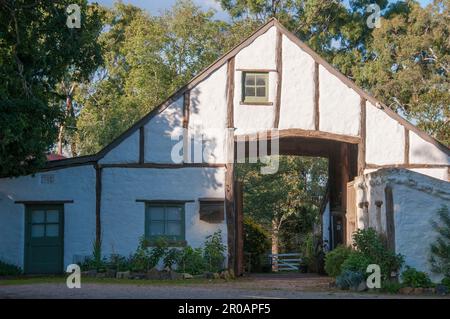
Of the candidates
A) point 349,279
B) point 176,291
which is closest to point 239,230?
point 349,279

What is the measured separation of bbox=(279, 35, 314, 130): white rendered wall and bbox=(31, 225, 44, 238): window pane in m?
7.26

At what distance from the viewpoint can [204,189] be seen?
20078 mm

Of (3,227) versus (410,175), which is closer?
(410,175)

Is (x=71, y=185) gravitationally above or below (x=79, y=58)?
below

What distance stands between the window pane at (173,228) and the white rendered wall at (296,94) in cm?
401

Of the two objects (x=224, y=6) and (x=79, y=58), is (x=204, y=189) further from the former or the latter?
(x=224, y=6)

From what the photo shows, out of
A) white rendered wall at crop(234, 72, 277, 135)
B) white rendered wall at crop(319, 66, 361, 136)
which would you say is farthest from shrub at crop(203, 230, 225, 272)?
white rendered wall at crop(319, 66, 361, 136)

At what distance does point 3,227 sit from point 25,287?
5.51 m

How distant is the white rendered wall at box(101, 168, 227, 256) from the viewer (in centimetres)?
1988

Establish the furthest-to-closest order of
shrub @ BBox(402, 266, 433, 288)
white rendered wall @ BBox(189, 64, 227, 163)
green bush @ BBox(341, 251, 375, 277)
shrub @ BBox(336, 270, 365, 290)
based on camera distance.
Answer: white rendered wall @ BBox(189, 64, 227, 163) → green bush @ BBox(341, 251, 375, 277) → shrub @ BBox(336, 270, 365, 290) → shrub @ BBox(402, 266, 433, 288)

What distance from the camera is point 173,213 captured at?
20.1m

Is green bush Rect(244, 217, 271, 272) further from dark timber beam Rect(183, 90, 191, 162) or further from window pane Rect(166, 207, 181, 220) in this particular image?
dark timber beam Rect(183, 90, 191, 162)

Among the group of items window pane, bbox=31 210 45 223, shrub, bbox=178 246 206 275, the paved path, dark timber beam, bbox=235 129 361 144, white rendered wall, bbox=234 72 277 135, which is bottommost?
the paved path
